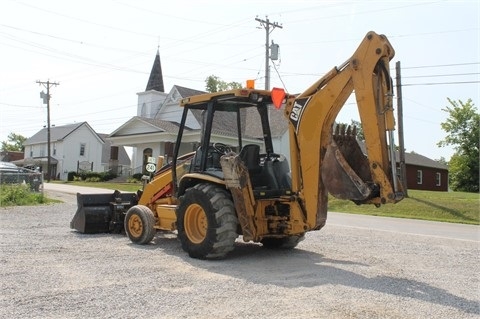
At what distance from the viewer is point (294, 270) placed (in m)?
7.42

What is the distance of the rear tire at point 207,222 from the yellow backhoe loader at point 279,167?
16mm

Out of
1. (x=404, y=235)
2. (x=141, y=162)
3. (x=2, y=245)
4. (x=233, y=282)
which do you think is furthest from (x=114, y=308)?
(x=141, y=162)

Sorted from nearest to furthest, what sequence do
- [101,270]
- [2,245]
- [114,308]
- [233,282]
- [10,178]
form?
[114,308]
[233,282]
[101,270]
[2,245]
[10,178]

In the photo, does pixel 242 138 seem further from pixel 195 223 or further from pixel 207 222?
pixel 207 222

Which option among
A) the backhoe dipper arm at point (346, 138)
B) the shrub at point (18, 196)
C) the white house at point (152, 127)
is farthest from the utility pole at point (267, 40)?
the backhoe dipper arm at point (346, 138)

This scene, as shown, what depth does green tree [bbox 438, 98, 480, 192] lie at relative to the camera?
55.6 m

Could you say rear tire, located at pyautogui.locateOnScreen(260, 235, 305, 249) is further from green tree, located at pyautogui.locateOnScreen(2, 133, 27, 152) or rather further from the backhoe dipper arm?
green tree, located at pyautogui.locateOnScreen(2, 133, 27, 152)

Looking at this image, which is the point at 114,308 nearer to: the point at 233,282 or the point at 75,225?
the point at 233,282

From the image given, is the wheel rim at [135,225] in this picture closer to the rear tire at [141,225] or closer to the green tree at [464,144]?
the rear tire at [141,225]

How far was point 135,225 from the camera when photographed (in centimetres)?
977

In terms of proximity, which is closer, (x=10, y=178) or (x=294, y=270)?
(x=294, y=270)

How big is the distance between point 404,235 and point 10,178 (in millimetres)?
15980

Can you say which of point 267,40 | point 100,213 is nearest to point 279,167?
point 100,213

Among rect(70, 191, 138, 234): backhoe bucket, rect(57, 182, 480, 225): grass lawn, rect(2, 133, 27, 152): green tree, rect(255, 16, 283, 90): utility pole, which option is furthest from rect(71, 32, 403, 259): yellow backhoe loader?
rect(2, 133, 27, 152): green tree
